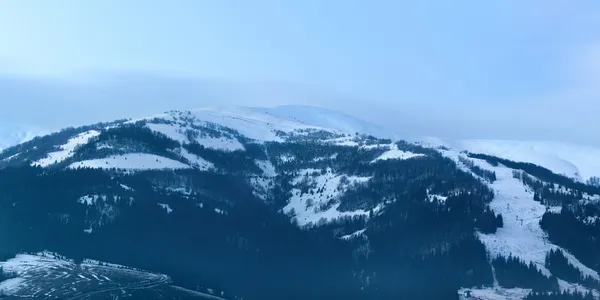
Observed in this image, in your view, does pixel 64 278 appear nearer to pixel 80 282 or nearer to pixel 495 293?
pixel 80 282

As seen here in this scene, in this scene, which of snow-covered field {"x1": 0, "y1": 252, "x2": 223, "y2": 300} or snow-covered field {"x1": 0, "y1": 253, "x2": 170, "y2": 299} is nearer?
snow-covered field {"x1": 0, "y1": 253, "x2": 170, "y2": 299}

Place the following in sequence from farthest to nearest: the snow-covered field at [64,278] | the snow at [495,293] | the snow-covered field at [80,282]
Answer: the snow at [495,293]
the snow-covered field at [80,282]
the snow-covered field at [64,278]

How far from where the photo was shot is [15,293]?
530ft

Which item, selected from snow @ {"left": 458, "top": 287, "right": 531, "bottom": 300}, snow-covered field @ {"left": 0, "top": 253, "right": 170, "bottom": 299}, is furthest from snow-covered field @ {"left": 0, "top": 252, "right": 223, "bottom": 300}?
snow @ {"left": 458, "top": 287, "right": 531, "bottom": 300}

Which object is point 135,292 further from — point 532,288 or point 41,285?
point 532,288

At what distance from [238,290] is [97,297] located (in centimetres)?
3940

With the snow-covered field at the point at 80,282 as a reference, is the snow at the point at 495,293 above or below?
above

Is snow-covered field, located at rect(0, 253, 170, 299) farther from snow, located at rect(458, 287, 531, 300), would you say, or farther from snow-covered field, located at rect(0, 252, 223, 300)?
snow, located at rect(458, 287, 531, 300)

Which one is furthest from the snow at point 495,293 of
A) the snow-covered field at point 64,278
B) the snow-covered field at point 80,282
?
the snow-covered field at point 64,278

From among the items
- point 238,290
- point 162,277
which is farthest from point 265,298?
point 162,277

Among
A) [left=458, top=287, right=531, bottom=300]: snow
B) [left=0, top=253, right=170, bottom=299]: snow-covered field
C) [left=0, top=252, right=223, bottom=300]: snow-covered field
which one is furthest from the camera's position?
[left=458, top=287, right=531, bottom=300]: snow

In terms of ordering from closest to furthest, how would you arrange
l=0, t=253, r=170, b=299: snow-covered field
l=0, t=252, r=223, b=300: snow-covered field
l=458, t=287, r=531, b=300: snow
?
1. l=0, t=253, r=170, b=299: snow-covered field
2. l=0, t=252, r=223, b=300: snow-covered field
3. l=458, t=287, r=531, b=300: snow

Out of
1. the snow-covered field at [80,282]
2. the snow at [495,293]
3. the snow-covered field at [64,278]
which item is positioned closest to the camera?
the snow-covered field at [64,278]

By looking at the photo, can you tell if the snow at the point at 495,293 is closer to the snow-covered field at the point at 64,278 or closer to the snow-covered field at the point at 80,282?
the snow-covered field at the point at 80,282
